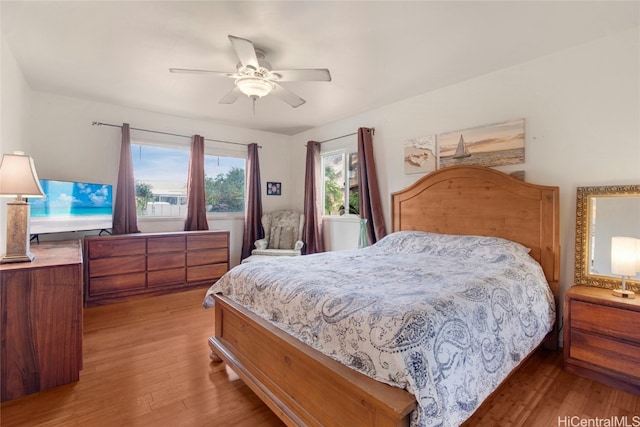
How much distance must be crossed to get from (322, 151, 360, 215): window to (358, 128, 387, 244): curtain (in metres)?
0.36

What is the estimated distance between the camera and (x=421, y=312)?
1292mm

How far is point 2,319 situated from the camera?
6.03 feet

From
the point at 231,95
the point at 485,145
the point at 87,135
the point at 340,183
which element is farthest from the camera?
the point at 340,183

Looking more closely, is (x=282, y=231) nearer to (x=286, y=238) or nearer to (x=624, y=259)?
(x=286, y=238)

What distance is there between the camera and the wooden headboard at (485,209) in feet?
8.29

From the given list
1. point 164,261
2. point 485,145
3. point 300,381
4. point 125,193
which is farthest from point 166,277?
point 485,145

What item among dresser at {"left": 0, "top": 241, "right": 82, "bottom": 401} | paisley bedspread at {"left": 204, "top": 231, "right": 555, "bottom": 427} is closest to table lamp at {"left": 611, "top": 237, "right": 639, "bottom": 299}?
paisley bedspread at {"left": 204, "top": 231, "right": 555, "bottom": 427}

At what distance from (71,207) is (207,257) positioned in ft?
5.44

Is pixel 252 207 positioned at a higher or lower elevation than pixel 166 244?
higher

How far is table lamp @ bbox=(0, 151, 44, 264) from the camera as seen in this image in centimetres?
198

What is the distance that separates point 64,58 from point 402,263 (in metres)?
3.45

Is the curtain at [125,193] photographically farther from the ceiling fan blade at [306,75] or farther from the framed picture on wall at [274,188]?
the ceiling fan blade at [306,75]

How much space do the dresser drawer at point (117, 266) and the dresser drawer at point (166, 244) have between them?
0.16 m

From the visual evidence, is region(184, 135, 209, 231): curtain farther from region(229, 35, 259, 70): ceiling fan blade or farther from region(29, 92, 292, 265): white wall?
region(229, 35, 259, 70): ceiling fan blade
